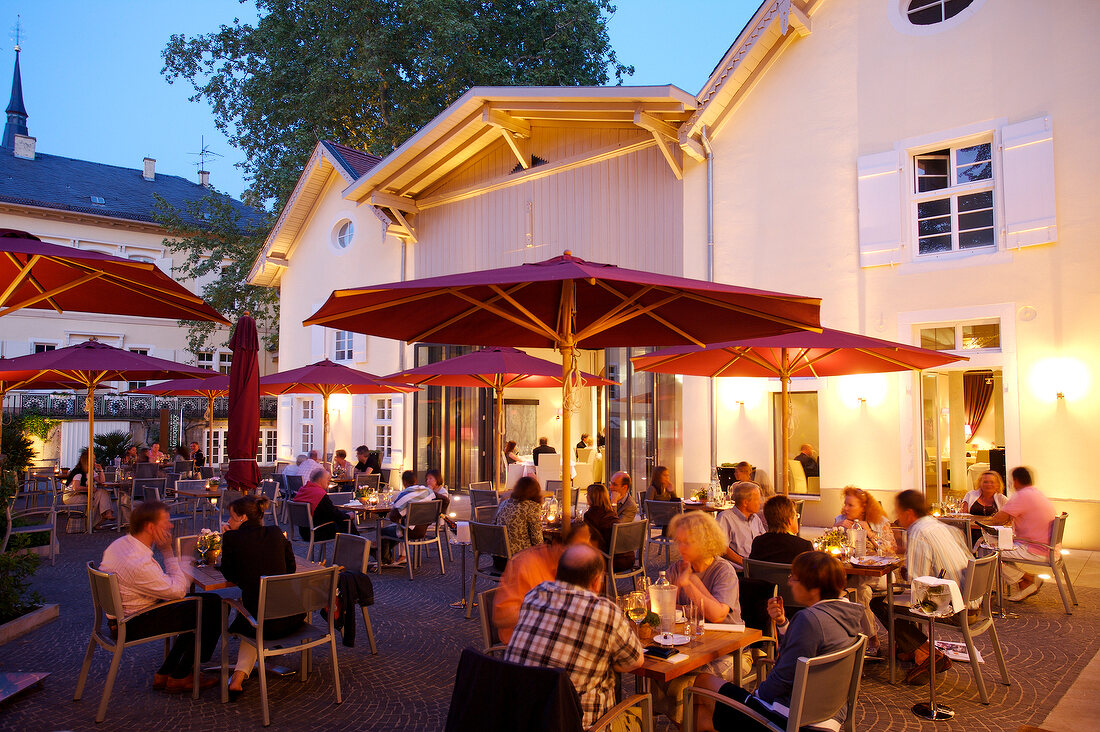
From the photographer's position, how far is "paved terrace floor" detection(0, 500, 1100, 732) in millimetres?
4715

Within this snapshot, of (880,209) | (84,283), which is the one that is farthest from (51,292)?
(880,209)

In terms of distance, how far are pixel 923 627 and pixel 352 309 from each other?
480cm

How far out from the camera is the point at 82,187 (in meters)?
32.7

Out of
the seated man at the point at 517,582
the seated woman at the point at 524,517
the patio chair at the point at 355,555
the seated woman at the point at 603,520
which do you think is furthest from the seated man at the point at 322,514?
the seated man at the point at 517,582

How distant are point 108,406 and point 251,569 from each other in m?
26.3

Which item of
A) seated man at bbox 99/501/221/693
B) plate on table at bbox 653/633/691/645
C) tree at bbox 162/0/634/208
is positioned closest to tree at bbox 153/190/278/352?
tree at bbox 162/0/634/208

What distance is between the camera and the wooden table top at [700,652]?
137 inches

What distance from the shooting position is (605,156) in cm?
1459

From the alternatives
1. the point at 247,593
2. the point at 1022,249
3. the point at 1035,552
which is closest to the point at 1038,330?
the point at 1022,249

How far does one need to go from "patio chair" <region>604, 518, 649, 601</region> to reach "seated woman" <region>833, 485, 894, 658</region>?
6.01 ft

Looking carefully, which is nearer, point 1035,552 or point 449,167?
point 1035,552

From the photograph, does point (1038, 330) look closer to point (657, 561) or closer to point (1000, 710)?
point (657, 561)

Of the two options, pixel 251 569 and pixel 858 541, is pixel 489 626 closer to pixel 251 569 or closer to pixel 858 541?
pixel 251 569

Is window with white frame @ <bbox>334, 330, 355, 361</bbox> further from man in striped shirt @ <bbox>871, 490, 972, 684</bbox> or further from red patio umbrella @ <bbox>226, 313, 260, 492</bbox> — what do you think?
man in striped shirt @ <bbox>871, 490, 972, 684</bbox>
